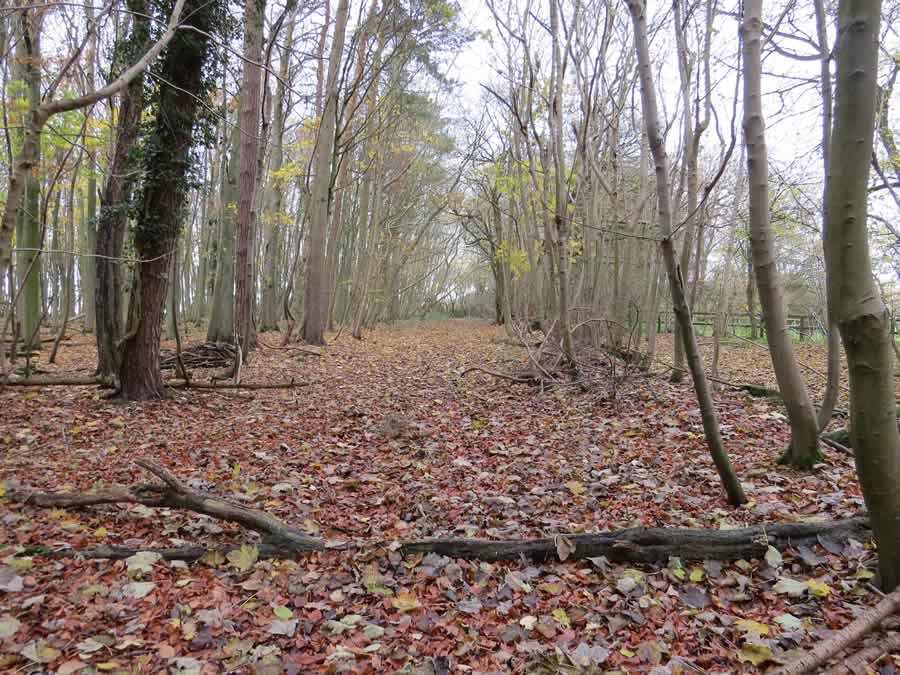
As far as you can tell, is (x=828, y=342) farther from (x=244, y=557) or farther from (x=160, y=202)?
(x=160, y=202)

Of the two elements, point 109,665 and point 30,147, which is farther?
point 30,147

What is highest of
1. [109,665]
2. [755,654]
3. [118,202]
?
[118,202]

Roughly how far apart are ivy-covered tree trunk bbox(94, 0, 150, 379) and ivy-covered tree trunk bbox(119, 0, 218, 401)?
0.76 feet

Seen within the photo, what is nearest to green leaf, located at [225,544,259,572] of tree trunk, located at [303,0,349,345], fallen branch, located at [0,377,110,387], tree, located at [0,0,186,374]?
tree, located at [0,0,186,374]

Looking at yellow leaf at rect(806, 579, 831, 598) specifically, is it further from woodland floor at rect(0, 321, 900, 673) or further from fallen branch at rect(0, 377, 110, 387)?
fallen branch at rect(0, 377, 110, 387)

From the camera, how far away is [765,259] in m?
3.46

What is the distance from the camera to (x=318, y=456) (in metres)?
4.69

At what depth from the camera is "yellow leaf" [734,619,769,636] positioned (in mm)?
2033

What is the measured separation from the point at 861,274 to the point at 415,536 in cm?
255

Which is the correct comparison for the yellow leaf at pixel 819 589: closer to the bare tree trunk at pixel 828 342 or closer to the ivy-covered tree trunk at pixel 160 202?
the bare tree trunk at pixel 828 342

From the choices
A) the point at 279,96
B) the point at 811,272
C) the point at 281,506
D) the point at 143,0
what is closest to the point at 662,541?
the point at 281,506

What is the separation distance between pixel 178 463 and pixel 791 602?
14.5 ft

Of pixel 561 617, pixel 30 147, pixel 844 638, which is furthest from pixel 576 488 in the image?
pixel 30 147

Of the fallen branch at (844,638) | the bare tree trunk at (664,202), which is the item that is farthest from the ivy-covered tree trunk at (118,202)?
the fallen branch at (844,638)
